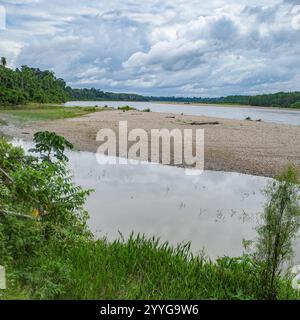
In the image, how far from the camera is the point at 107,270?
15.6ft

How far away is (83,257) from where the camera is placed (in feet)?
16.1

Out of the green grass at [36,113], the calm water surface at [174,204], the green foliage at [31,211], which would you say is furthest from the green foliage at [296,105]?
the green foliage at [31,211]

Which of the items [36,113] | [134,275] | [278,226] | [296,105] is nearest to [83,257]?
[134,275]

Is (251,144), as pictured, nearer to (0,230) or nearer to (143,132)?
(143,132)

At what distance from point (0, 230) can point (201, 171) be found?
479 inches

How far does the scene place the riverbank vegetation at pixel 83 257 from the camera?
401 centimetres

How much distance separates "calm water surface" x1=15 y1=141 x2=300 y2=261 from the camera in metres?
8.52

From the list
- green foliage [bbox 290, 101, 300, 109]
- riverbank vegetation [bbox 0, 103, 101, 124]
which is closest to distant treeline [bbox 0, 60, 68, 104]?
riverbank vegetation [bbox 0, 103, 101, 124]

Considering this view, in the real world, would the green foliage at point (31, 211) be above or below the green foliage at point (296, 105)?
below

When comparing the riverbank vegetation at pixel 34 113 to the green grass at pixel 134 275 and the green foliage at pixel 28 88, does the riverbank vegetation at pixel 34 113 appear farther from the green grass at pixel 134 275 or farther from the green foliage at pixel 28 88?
the green grass at pixel 134 275

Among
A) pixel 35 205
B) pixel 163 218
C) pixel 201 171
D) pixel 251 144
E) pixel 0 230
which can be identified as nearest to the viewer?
pixel 0 230

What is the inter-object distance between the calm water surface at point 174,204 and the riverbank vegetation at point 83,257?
257cm

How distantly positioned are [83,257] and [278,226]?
206cm
